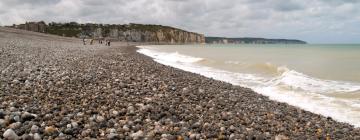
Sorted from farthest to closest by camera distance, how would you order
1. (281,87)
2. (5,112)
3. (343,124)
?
(281,87)
(343,124)
(5,112)

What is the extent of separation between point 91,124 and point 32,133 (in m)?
1.11

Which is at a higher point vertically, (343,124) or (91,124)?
(91,124)

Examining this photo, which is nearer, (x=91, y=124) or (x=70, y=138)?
(x=70, y=138)

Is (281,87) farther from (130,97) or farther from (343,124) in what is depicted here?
(130,97)

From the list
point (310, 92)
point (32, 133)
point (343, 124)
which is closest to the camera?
point (32, 133)

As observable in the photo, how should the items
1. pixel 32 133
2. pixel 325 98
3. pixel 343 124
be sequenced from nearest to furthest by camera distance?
1. pixel 32 133
2. pixel 343 124
3. pixel 325 98

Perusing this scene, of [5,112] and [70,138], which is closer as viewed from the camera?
[70,138]

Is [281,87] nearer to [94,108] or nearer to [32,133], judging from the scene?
[94,108]

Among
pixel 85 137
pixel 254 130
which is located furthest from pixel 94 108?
pixel 254 130

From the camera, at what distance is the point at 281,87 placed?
17.4 m

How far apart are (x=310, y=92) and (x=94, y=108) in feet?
33.7

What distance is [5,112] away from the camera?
6.66 m

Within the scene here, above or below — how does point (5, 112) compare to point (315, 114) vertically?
above

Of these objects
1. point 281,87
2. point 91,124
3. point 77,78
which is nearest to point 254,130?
point 91,124
